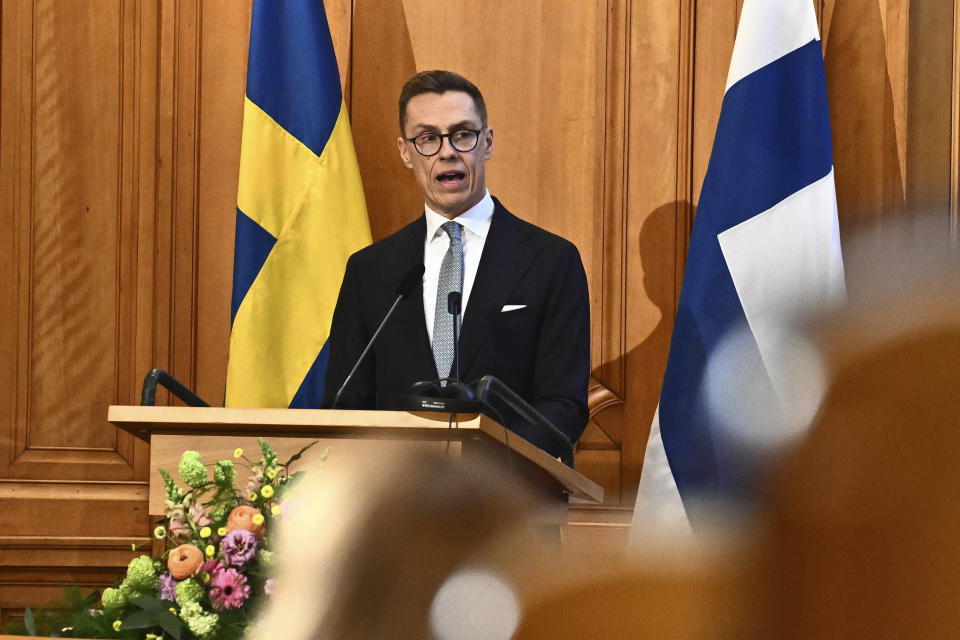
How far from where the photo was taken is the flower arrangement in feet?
4.34

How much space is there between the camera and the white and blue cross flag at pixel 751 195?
9.62ft

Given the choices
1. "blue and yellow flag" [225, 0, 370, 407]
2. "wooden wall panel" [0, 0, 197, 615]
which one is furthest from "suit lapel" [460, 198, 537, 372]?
"wooden wall panel" [0, 0, 197, 615]

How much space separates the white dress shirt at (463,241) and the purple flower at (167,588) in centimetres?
136

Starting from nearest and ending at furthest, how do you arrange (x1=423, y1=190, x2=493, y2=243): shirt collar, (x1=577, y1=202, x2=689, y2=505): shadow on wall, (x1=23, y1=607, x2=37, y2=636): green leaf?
(x1=23, y1=607, x2=37, y2=636): green leaf
(x1=423, y1=190, x2=493, y2=243): shirt collar
(x1=577, y1=202, x2=689, y2=505): shadow on wall

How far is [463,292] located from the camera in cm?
263

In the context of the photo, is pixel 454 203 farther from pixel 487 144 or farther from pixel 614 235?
pixel 614 235

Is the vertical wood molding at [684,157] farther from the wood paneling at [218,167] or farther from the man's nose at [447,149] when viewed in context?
the man's nose at [447,149]

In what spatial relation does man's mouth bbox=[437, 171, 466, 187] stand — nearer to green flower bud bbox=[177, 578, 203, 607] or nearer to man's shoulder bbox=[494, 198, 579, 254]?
man's shoulder bbox=[494, 198, 579, 254]

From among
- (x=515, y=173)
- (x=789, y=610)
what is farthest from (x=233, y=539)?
(x=515, y=173)

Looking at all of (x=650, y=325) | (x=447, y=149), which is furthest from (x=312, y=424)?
(x=650, y=325)

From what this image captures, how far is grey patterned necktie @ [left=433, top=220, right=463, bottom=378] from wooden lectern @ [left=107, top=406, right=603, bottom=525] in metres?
0.74

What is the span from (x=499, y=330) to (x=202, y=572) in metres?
1.24

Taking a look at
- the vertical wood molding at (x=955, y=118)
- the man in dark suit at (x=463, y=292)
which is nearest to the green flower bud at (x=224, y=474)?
the man in dark suit at (x=463, y=292)

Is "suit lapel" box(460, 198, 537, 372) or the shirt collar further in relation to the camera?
the shirt collar
